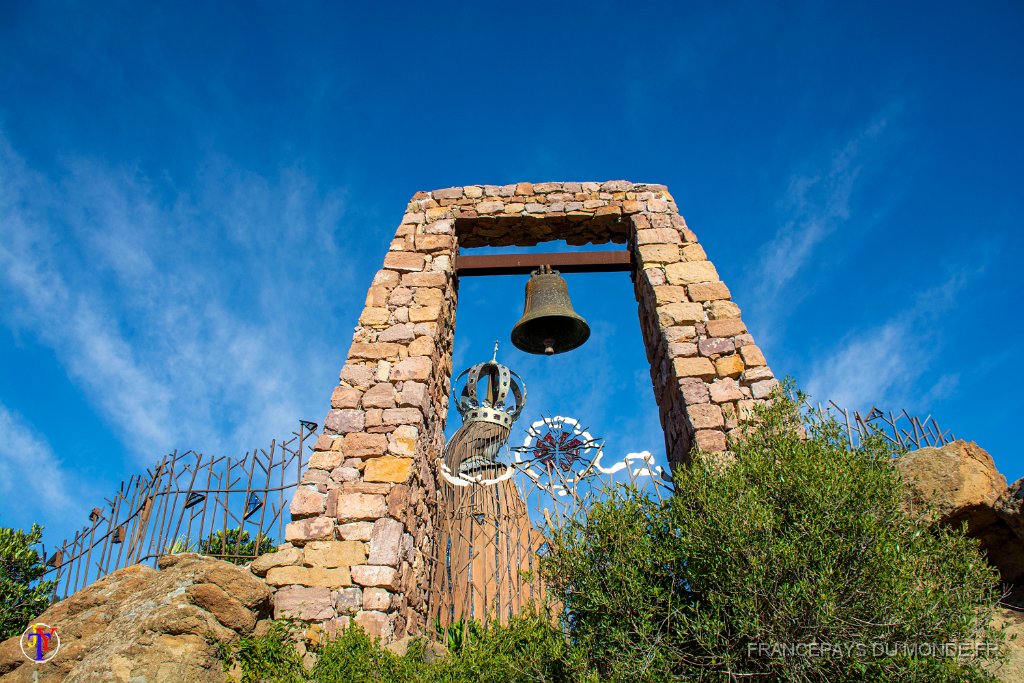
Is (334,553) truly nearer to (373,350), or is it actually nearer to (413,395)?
(413,395)

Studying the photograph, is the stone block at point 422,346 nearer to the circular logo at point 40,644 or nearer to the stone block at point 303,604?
the stone block at point 303,604

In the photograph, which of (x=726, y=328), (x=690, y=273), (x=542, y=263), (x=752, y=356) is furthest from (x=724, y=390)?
(x=542, y=263)

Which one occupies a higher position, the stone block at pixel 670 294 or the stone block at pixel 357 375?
the stone block at pixel 670 294

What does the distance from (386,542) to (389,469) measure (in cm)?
59

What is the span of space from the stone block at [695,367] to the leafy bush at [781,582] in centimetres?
148

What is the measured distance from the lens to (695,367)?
5.12m

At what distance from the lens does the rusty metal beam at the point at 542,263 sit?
6.52 m

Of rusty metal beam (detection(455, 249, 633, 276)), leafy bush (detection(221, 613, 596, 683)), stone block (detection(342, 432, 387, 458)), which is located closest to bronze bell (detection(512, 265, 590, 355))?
rusty metal beam (detection(455, 249, 633, 276))

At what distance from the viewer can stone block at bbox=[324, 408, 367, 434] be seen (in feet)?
16.6

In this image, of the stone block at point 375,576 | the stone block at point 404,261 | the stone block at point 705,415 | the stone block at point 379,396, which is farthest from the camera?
the stone block at point 404,261

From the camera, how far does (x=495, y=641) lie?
12.0 ft

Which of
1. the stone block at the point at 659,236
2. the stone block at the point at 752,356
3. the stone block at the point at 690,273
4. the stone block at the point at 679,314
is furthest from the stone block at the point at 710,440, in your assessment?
the stone block at the point at 659,236

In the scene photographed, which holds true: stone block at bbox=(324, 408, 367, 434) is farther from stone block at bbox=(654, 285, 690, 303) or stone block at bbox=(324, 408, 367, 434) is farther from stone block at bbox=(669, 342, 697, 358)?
stone block at bbox=(654, 285, 690, 303)

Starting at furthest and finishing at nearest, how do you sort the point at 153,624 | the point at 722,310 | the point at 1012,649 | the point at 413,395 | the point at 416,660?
the point at 722,310, the point at 413,395, the point at 416,660, the point at 1012,649, the point at 153,624
